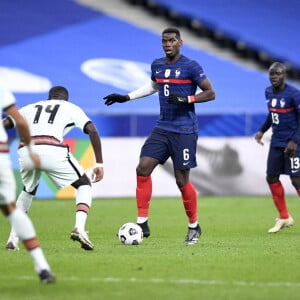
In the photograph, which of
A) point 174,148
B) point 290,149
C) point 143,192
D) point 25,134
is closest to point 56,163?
point 143,192

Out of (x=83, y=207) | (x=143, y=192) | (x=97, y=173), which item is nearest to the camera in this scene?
(x=97, y=173)

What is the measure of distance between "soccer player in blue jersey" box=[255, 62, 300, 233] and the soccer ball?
2.89 meters

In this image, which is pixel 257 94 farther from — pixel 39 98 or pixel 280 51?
pixel 39 98

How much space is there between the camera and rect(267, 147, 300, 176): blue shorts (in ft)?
44.1

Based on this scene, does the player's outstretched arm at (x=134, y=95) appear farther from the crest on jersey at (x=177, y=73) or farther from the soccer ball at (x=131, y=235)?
the soccer ball at (x=131, y=235)

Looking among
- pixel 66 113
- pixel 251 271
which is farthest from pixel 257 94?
pixel 251 271

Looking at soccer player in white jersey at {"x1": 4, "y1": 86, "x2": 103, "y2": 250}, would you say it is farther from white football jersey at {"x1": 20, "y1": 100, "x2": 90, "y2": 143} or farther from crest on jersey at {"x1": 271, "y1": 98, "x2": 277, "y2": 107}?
crest on jersey at {"x1": 271, "y1": 98, "x2": 277, "y2": 107}

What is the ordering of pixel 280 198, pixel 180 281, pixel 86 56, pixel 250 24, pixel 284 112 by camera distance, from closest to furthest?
pixel 180 281
pixel 284 112
pixel 280 198
pixel 86 56
pixel 250 24

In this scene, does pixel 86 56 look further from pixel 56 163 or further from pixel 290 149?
pixel 56 163

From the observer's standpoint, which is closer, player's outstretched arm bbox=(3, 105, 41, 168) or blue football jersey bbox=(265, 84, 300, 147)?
player's outstretched arm bbox=(3, 105, 41, 168)

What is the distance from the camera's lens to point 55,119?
10.2m

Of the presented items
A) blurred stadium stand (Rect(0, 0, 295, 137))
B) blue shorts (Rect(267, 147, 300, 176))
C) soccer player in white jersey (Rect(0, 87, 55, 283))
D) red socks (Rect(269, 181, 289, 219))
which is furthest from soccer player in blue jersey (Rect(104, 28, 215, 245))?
blurred stadium stand (Rect(0, 0, 295, 137))

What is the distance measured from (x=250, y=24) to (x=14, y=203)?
2169cm

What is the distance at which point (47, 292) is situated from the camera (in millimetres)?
6977
